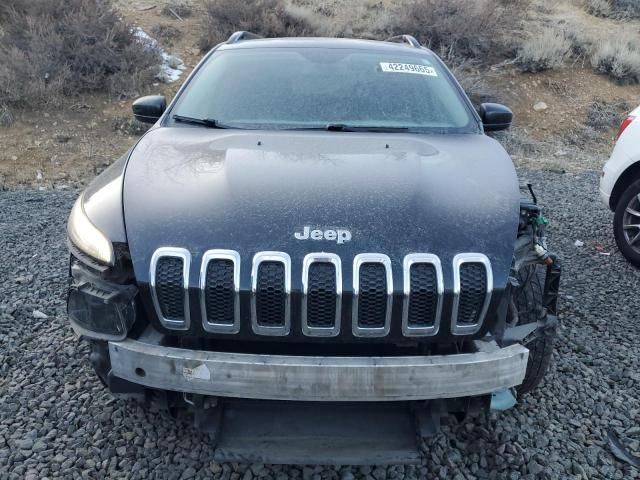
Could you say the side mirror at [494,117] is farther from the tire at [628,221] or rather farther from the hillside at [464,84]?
the hillside at [464,84]

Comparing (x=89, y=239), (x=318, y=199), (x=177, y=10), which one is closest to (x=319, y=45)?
(x=318, y=199)

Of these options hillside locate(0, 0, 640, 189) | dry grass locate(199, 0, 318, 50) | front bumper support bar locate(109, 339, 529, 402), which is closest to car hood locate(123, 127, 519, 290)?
front bumper support bar locate(109, 339, 529, 402)

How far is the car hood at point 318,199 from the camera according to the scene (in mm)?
2148

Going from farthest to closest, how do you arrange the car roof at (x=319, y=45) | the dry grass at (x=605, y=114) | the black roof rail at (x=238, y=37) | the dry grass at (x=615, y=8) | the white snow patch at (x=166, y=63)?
1. the dry grass at (x=615, y=8)
2. the dry grass at (x=605, y=114)
3. the white snow patch at (x=166, y=63)
4. the black roof rail at (x=238, y=37)
5. the car roof at (x=319, y=45)

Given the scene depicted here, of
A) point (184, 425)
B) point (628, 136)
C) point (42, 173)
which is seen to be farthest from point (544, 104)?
point (184, 425)

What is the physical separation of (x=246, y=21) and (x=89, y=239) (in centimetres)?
1061

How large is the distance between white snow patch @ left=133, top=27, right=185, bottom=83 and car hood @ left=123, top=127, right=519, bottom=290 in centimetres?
826

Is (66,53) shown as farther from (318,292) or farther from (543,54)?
(318,292)

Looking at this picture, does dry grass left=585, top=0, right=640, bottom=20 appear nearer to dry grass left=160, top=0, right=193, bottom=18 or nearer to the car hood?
dry grass left=160, top=0, right=193, bottom=18

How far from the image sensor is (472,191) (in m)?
2.46

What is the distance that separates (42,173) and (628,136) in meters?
7.05

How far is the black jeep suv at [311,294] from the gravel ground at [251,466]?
1.02 ft

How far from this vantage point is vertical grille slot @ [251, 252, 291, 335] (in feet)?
6.74

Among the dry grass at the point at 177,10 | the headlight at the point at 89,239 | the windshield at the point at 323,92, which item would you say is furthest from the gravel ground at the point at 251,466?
the dry grass at the point at 177,10
